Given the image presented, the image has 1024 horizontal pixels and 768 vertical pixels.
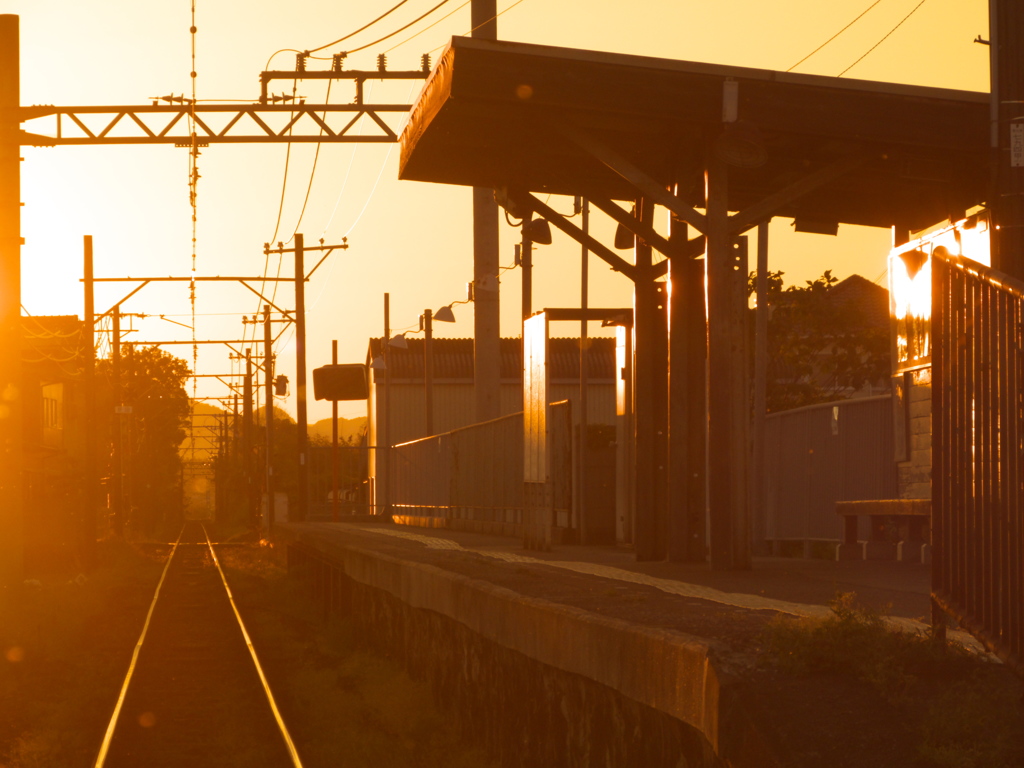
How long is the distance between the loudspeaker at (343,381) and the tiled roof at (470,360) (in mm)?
19177

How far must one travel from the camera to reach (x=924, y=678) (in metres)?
4.39

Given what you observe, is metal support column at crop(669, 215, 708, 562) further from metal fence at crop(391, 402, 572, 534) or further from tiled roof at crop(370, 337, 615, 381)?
tiled roof at crop(370, 337, 615, 381)

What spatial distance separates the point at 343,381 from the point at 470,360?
2289 centimetres

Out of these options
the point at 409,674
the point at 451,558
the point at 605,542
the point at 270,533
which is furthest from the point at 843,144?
the point at 270,533

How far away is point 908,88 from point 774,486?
45.6 ft

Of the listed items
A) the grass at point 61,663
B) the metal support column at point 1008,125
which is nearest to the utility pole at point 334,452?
the grass at point 61,663

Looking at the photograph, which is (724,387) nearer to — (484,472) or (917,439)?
(917,439)

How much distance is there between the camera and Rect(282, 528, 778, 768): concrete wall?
465 centimetres

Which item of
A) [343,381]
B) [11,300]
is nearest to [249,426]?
[343,381]

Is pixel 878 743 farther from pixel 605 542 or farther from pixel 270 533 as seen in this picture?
pixel 270 533

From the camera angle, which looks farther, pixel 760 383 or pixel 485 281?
pixel 760 383

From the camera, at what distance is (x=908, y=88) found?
10.2 meters

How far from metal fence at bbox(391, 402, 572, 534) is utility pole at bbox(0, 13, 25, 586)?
7.12m

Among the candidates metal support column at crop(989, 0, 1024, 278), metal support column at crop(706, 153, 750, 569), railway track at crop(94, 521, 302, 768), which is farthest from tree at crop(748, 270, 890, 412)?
metal support column at crop(989, 0, 1024, 278)
